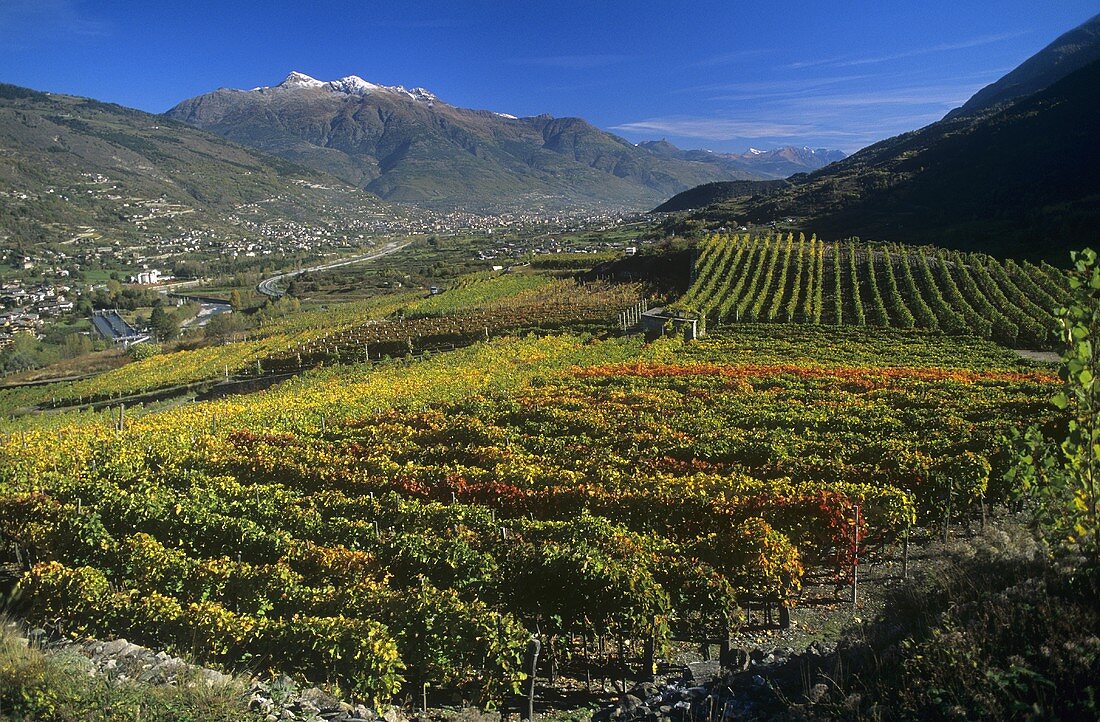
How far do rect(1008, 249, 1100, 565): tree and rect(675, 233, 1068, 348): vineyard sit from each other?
39513 mm

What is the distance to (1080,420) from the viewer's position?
480cm

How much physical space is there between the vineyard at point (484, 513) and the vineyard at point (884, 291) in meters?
19.6

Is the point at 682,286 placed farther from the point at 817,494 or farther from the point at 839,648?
the point at 839,648

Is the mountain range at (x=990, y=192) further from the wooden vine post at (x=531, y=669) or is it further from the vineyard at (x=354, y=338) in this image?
the wooden vine post at (x=531, y=669)

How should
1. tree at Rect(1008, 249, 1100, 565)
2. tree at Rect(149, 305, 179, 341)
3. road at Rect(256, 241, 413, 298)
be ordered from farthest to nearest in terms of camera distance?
road at Rect(256, 241, 413, 298)
tree at Rect(149, 305, 179, 341)
tree at Rect(1008, 249, 1100, 565)

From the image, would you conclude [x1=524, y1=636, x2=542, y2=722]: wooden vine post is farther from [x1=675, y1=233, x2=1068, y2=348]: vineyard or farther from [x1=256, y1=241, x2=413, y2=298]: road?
[x1=256, y1=241, x2=413, y2=298]: road

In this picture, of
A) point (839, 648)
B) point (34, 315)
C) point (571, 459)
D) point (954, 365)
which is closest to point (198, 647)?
point (839, 648)

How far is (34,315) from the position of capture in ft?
317

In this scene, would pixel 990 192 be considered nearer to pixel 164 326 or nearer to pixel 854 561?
pixel 854 561

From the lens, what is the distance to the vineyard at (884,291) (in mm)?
41906

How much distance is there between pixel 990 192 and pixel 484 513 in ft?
359

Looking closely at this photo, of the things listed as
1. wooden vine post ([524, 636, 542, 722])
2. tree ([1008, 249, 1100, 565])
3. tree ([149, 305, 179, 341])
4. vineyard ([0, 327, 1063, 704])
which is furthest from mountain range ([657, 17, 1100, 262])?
tree ([149, 305, 179, 341])

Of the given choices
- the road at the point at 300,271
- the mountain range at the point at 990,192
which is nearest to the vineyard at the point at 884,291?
the mountain range at the point at 990,192

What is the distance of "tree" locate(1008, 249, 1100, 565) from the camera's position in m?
4.47
